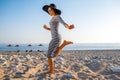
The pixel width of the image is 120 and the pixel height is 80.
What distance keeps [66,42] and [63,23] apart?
0.62 metres

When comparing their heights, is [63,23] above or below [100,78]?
above

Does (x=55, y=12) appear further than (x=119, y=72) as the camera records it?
No

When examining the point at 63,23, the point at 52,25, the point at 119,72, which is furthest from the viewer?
the point at 119,72

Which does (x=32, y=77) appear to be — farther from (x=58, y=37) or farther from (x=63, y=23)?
(x=63, y=23)

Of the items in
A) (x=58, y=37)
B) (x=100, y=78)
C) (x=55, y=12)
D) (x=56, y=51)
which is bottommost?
(x=100, y=78)

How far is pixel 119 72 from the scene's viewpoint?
25.9 feet

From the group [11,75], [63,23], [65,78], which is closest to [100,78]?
[65,78]

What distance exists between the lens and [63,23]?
21.7 ft

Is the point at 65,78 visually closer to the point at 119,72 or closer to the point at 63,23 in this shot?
the point at 63,23

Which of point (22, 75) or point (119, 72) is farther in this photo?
point (119, 72)

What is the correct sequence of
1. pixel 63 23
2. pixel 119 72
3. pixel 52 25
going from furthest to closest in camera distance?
pixel 119 72 < pixel 52 25 < pixel 63 23

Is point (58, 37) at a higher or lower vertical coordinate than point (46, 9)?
lower

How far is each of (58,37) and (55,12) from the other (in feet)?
2.69

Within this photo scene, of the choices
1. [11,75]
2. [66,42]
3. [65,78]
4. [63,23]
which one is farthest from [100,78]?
[11,75]
